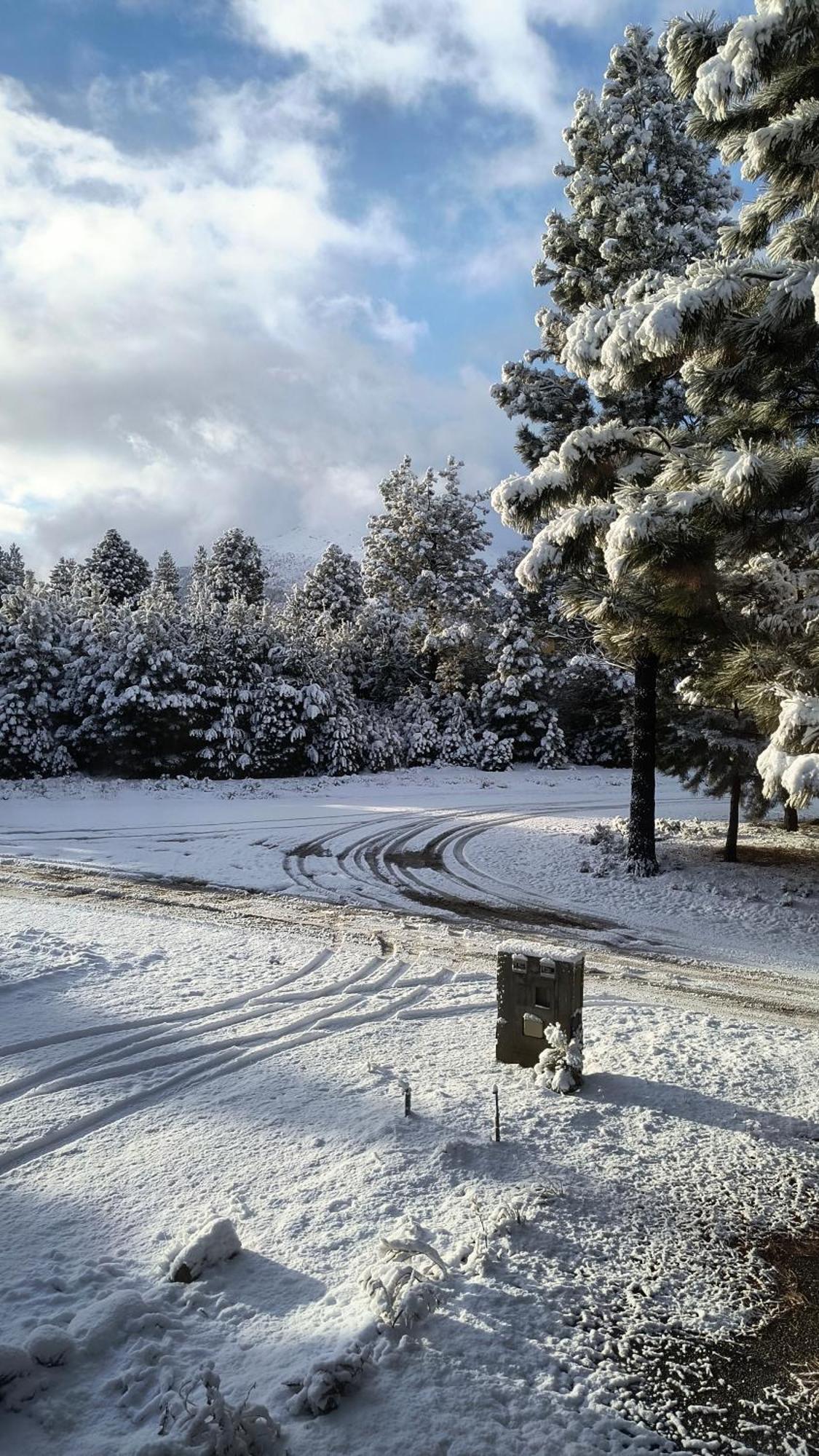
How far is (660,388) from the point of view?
13586 millimetres

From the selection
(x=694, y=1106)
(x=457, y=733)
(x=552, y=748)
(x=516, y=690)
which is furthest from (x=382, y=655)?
(x=694, y=1106)

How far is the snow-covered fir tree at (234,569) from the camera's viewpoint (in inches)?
1977

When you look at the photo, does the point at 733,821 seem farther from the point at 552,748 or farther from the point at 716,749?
the point at 552,748

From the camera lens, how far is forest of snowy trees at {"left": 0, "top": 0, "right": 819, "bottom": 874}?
708 centimetres

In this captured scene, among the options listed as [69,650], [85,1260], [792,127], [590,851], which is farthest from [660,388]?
[69,650]

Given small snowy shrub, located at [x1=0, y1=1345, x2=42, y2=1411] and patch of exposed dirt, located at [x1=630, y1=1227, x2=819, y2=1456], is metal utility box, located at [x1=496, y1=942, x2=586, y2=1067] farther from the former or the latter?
small snowy shrub, located at [x1=0, y1=1345, x2=42, y2=1411]

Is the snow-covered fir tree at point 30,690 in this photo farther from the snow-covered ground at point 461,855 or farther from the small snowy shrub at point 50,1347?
the small snowy shrub at point 50,1347

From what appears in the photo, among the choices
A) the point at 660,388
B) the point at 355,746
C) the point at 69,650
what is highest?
the point at 660,388

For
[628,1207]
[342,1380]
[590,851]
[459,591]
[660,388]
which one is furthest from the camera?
[459,591]

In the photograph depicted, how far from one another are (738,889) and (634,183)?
1189 cm

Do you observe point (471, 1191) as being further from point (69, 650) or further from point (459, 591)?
point (459, 591)

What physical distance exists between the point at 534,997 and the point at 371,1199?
182 cm

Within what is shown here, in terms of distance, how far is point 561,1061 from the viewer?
5129 millimetres

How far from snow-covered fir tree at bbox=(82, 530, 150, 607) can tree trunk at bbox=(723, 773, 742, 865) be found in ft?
135
